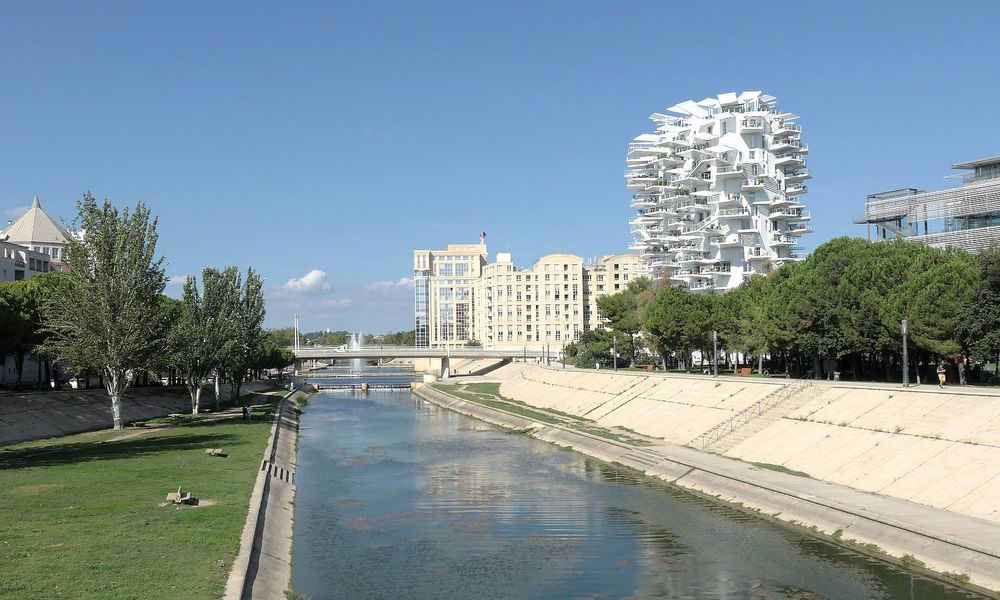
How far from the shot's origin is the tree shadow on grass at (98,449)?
42.0 m

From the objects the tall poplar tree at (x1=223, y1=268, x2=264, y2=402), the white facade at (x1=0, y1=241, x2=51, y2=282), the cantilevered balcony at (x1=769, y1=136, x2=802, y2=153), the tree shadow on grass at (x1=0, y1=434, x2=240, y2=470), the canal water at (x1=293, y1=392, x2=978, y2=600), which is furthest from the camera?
the cantilevered balcony at (x1=769, y1=136, x2=802, y2=153)

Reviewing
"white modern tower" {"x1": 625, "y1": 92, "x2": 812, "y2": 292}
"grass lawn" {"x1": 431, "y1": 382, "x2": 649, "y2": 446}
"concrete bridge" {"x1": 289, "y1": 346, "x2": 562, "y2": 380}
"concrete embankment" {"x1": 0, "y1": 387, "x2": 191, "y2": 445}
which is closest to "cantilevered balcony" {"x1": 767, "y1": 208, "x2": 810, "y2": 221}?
"white modern tower" {"x1": 625, "y1": 92, "x2": 812, "y2": 292}

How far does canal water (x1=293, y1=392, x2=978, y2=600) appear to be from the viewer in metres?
26.0

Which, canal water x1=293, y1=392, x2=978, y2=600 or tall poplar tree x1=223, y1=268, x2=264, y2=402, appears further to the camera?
tall poplar tree x1=223, y1=268, x2=264, y2=402

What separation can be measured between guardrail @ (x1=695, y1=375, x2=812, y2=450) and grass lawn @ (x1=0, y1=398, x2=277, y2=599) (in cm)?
2757

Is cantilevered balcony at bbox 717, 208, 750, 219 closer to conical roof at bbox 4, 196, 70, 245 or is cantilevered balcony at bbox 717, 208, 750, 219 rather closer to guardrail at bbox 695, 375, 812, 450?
guardrail at bbox 695, 375, 812, 450

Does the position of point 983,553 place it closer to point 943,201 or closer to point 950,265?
point 950,265

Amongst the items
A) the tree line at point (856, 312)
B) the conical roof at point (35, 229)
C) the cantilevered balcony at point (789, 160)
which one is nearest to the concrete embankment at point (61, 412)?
the tree line at point (856, 312)

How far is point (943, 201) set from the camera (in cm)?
9888

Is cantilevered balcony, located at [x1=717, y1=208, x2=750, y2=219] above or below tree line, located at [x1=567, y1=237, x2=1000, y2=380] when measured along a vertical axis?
above

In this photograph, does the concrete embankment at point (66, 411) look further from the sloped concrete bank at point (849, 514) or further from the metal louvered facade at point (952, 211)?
the metal louvered facade at point (952, 211)

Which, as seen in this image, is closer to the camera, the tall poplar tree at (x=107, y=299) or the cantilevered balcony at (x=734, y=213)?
the tall poplar tree at (x=107, y=299)

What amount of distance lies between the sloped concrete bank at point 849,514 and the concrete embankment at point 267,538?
1979cm

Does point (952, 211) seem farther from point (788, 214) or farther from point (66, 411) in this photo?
point (66, 411)
